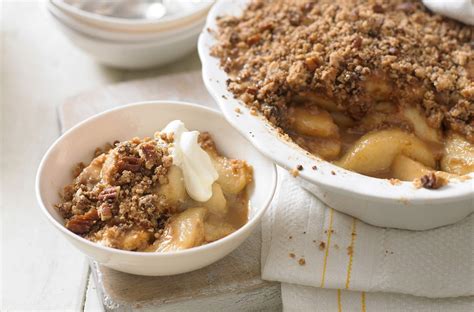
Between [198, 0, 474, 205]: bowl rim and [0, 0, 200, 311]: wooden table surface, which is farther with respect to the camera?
[0, 0, 200, 311]: wooden table surface

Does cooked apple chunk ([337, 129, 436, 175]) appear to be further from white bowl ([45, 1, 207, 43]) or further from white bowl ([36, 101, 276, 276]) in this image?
white bowl ([45, 1, 207, 43])

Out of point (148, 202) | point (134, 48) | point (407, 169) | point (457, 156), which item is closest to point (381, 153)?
point (407, 169)

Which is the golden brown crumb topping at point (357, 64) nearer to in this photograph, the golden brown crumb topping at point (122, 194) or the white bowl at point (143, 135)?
the white bowl at point (143, 135)

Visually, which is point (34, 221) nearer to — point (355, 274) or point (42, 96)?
point (42, 96)

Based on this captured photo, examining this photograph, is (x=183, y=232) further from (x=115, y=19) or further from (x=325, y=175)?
(x=115, y=19)

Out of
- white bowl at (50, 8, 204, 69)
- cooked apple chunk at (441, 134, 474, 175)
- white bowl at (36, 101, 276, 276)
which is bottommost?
white bowl at (50, 8, 204, 69)

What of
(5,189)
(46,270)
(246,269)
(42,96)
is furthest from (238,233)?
(42,96)

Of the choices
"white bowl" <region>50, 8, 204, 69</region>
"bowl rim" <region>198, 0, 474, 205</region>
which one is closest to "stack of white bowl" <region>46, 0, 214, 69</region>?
"white bowl" <region>50, 8, 204, 69</region>
